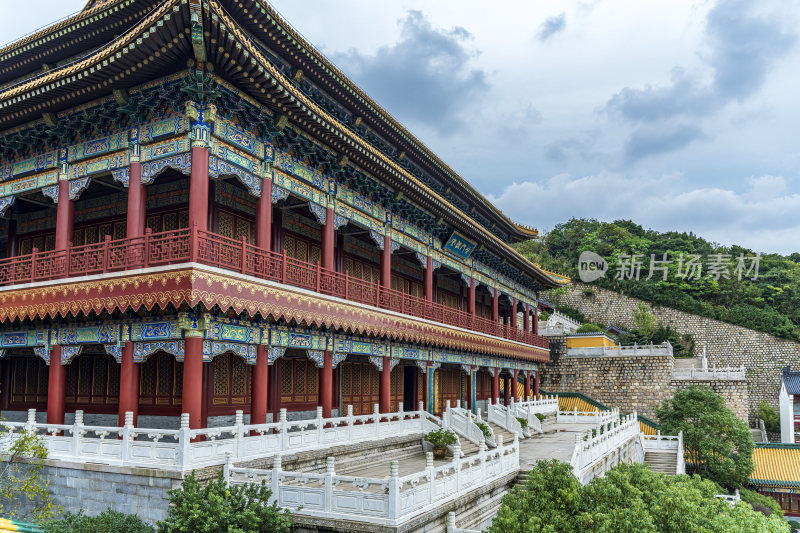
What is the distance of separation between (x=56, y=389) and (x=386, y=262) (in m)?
9.74

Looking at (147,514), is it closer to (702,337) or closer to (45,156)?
(45,156)

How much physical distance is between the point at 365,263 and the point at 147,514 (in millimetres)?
A: 12450

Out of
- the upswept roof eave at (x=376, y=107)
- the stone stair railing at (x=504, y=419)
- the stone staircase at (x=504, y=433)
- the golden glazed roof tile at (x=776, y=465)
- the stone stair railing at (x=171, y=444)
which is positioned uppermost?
the upswept roof eave at (x=376, y=107)

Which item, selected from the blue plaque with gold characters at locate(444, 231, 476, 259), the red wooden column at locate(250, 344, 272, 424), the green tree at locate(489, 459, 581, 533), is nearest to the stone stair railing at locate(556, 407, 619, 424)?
the blue plaque with gold characters at locate(444, 231, 476, 259)

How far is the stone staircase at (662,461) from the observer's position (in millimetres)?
27966

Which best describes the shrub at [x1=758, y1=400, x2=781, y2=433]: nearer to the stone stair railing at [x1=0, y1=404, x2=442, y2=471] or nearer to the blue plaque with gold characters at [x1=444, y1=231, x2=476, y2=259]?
the blue plaque with gold characters at [x1=444, y1=231, x2=476, y2=259]

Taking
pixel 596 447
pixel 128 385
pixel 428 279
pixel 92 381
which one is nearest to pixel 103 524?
pixel 128 385

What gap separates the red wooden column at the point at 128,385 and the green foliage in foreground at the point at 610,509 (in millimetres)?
7560

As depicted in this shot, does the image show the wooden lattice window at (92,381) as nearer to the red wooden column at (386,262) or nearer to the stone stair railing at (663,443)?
the red wooden column at (386,262)

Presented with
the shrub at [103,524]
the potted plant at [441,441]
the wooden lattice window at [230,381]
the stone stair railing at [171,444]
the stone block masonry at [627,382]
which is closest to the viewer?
the shrub at [103,524]

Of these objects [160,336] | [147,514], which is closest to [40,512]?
[147,514]

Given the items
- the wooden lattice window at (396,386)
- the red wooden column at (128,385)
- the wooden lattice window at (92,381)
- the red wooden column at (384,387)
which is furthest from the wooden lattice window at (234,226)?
the wooden lattice window at (396,386)

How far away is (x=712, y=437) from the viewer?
30.2m

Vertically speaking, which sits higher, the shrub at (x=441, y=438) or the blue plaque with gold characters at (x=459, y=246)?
the blue plaque with gold characters at (x=459, y=246)
